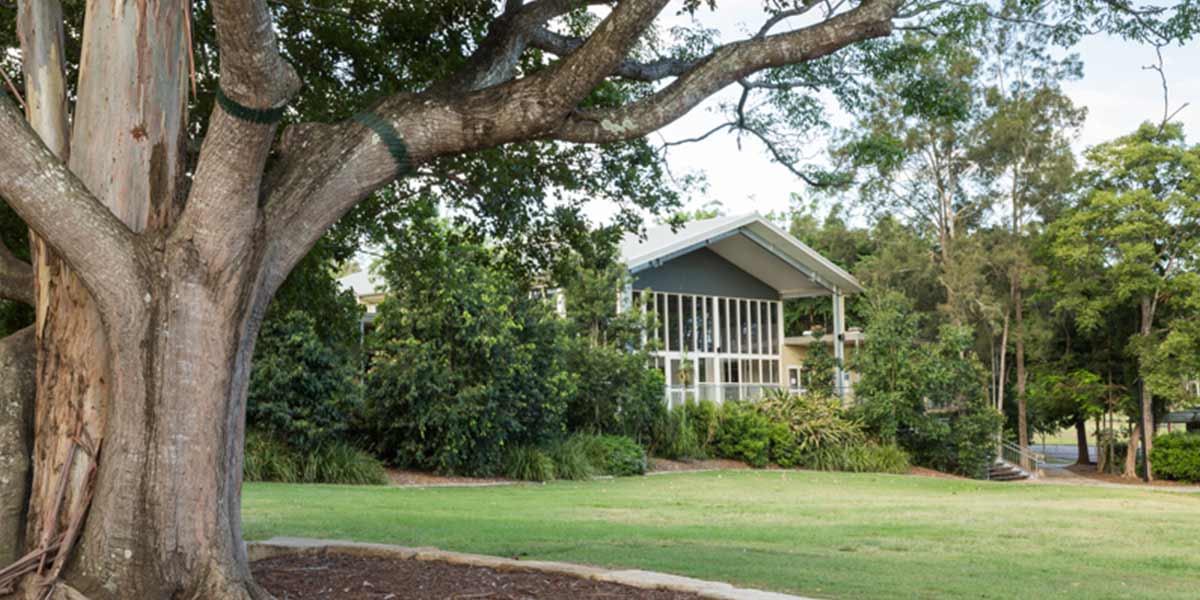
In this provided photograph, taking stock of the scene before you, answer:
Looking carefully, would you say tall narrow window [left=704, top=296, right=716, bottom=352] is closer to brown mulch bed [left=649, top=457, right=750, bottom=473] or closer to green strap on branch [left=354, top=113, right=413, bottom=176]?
brown mulch bed [left=649, top=457, right=750, bottom=473]

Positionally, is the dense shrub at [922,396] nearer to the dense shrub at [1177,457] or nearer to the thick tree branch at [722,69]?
the dense shrub at [1177,457]

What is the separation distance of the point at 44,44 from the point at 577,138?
2.81 metres

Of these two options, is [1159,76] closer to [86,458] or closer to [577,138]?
[577,138]

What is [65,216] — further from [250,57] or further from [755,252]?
[755,252]

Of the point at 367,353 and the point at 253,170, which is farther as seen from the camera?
the point at 367,353

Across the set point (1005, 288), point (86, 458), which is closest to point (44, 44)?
point (86, 458)

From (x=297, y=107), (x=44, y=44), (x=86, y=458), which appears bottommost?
(x=86, y=458)

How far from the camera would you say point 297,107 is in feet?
Result: 29.0

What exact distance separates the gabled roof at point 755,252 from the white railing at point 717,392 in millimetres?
3528

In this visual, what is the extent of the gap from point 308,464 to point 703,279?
17.4 m

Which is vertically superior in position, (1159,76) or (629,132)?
(1159,76)

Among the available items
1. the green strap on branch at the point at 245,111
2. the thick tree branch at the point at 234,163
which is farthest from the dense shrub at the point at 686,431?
the green strap on branch at the point at 245,111

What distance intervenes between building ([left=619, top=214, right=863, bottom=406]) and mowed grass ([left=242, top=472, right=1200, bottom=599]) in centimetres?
1173

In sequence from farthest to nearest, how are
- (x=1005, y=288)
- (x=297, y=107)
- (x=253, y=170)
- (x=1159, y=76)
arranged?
1. (x=1005, y=288)
2. (x=297, y=107)
3. (x=1159, y=76)
4. (x=253, y=170)
